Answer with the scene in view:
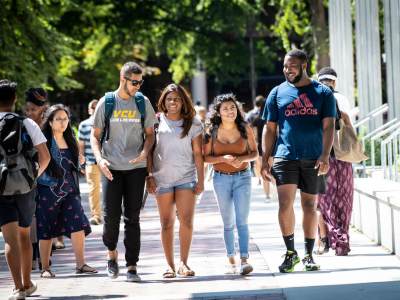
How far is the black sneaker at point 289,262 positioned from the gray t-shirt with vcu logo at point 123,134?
5.22 feet

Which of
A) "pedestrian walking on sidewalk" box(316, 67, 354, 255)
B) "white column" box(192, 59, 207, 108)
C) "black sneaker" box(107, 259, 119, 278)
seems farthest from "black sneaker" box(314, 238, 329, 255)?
"white column" box(192, 59, 207, 108)

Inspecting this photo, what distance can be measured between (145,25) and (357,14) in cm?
2333

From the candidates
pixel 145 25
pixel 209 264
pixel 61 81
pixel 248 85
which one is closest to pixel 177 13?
pixel 145 25

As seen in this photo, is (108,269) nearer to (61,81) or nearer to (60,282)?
(60,282)

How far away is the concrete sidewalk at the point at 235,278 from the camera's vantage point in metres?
10.1

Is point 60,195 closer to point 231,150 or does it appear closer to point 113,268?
point 113,268

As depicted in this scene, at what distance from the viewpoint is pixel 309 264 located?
1155 centimetres

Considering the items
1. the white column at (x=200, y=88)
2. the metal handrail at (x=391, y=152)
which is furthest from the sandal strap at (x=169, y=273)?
the white column at (x=200, y=88)

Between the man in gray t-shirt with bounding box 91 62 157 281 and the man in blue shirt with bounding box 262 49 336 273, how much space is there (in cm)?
118

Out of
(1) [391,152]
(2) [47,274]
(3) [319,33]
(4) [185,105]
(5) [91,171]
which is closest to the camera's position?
(4) [185,105]

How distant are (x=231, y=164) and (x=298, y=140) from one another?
74 cm

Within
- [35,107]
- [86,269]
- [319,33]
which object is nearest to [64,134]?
[35,107]

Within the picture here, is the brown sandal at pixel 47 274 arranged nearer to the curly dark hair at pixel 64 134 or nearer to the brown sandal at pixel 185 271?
the curly dark hair at pixel 64 134

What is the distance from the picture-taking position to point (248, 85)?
61188 millimetres
